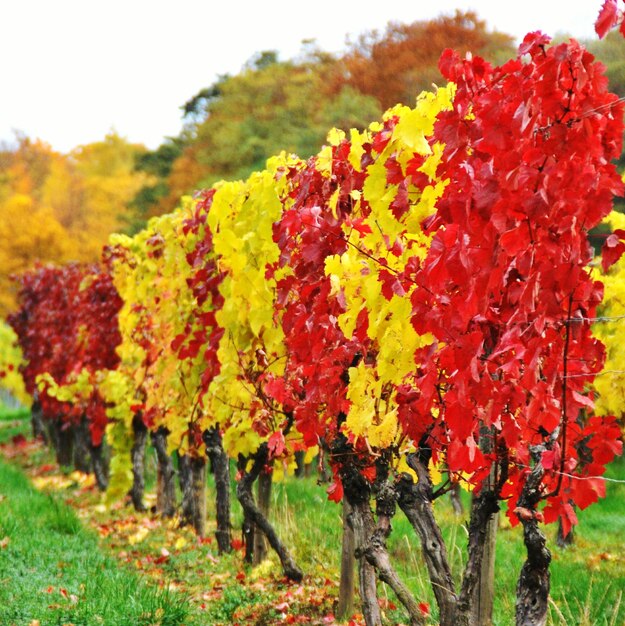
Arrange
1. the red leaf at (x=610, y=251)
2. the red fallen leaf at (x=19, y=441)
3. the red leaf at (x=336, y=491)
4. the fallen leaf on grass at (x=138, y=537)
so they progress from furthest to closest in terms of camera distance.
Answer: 1. the red fallen leaf at (x=19, y=441)
2. the fallen leaf on grass at (x=138, y=537)
3. the red leaf at (x=336, y=491)
4. the red leaf at (x=610, y=251)

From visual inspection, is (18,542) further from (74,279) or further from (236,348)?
(74,279)

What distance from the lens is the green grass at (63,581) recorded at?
6238 mm

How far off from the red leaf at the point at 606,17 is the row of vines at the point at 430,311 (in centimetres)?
37

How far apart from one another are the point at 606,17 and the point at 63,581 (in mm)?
Result: 6713

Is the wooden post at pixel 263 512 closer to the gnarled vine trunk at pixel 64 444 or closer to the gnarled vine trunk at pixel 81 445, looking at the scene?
the gnarled vine trunk at pixel 81 445

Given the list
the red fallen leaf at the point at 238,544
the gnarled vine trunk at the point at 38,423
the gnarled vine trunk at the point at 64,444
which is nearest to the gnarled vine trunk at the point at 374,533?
the red fallen leaf at the point at 238,544

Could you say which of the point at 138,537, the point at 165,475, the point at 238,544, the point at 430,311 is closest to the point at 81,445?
the point at 165,475

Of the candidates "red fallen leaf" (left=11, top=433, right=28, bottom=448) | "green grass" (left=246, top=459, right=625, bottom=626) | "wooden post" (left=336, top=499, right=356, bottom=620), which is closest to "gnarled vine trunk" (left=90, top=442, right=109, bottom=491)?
"green grass" (left=246, top=459, right=625, bottom=626)

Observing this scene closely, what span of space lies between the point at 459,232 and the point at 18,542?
718 centimetres

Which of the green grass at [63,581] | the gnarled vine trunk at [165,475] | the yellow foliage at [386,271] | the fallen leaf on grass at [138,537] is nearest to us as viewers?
the yellow foliage at [386,271]

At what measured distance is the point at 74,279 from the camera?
2005cm

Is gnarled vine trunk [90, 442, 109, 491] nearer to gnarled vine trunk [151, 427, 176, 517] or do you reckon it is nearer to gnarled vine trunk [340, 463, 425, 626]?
gnarled vine trunk [151, 427, 176, 517]

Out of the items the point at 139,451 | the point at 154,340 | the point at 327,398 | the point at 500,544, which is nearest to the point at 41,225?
the point at 139,451

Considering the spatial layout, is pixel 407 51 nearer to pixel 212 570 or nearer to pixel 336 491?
pixel 212 570
